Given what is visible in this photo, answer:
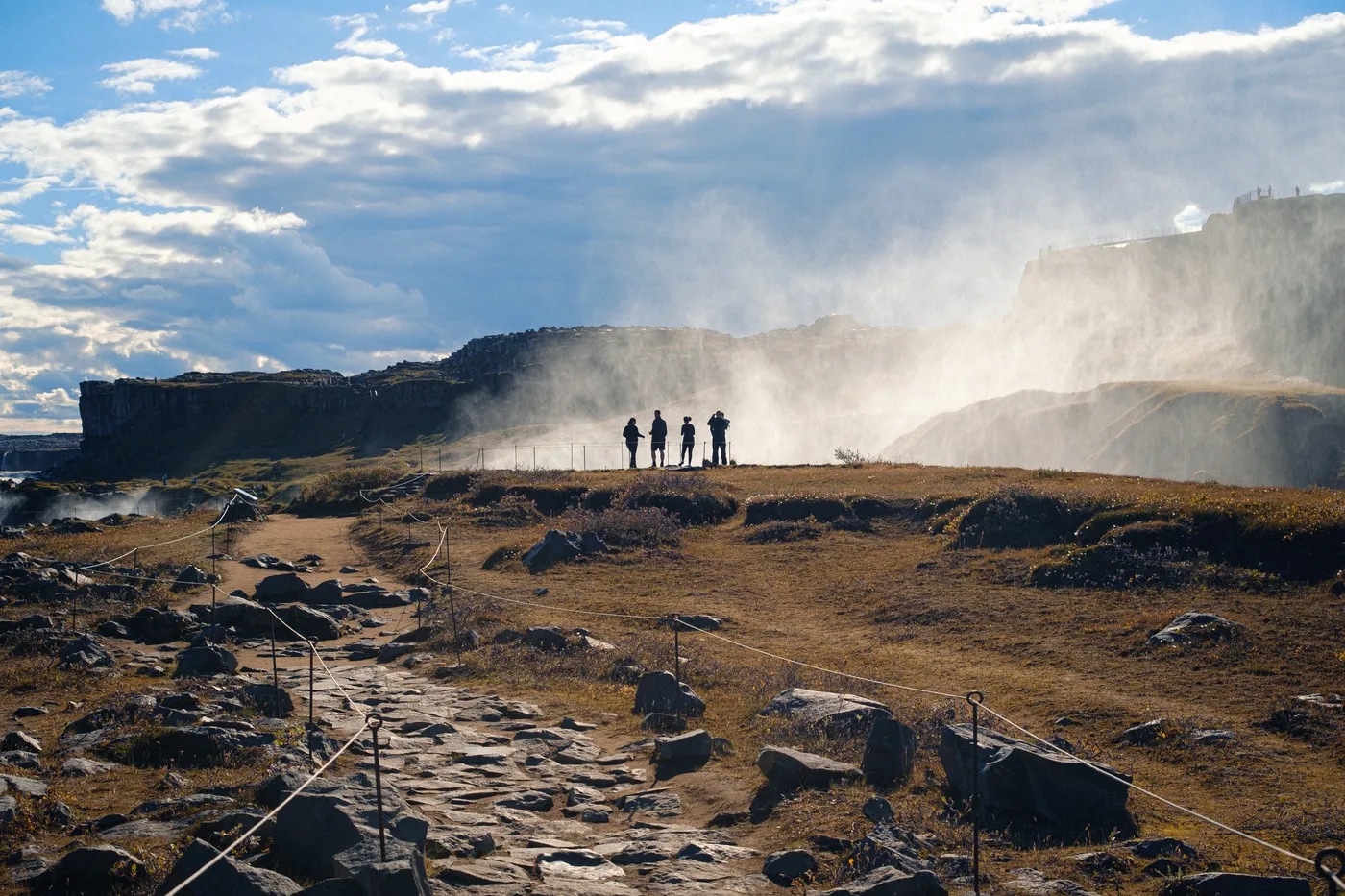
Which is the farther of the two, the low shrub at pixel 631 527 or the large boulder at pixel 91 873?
the low shrub at pixel 631 527

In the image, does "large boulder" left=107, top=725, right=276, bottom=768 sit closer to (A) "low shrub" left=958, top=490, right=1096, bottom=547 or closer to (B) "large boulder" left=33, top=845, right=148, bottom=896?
(B) "large boulder" left=33, top=845, right=148, bottom=896

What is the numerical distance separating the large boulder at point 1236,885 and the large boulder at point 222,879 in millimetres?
6897

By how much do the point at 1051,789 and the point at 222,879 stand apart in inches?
290

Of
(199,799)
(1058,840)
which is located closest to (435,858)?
(199,799)

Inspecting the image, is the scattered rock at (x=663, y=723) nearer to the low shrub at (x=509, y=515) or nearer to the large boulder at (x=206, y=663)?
the large boulder at (x=206, y=663)

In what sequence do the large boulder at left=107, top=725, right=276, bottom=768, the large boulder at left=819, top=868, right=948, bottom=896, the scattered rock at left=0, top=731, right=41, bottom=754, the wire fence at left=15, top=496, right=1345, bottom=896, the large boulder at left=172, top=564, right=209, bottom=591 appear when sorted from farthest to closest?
the large boulder at left=172, top=564, right=209, bottom=591 < the scattered rock at left=0, top=731, right=41, bottom=754 < the large boulder at left=107, top=725, right=276, bottom=768 < the large boulder at left=819, top=868, right=948, bottom=896 < the wire fence at left=15, top=496, right=1345, bottom=896

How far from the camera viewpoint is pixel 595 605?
23203 mm

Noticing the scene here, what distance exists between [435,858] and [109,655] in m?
11.0

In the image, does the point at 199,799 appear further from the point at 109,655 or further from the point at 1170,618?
the point at 1170,618

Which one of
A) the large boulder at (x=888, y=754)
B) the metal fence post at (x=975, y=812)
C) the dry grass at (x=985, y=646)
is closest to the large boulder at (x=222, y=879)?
the dry grass at (x=985, y=646)

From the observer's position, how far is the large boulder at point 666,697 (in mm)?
15086

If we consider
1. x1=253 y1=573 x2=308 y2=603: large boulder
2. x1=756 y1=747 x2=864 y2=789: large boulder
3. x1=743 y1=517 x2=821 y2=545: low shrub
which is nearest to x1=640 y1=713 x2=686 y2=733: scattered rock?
x1=756 y1=747 x2=864 y2=789: large boulder

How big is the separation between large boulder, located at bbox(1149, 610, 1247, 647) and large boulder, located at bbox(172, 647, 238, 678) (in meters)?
14.7

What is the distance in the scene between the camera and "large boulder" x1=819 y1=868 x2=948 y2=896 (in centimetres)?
856
